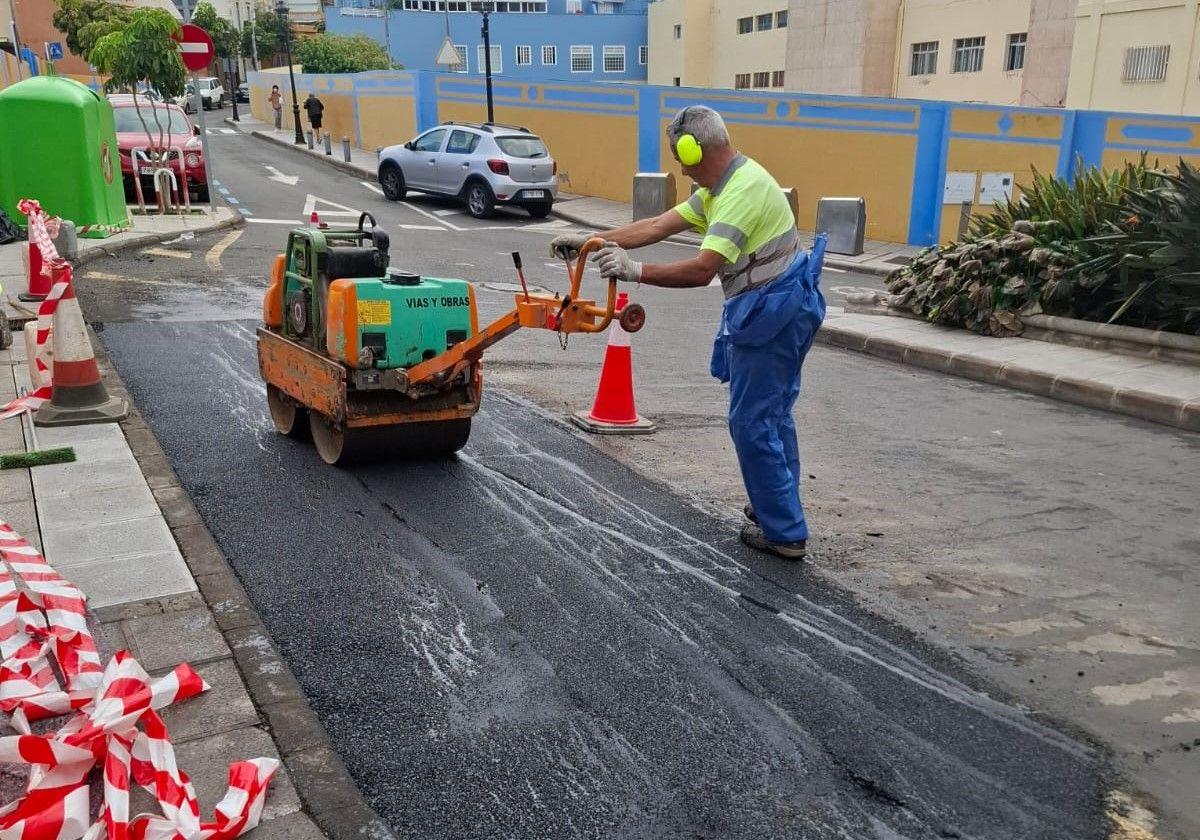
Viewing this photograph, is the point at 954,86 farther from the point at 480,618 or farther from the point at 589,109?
the point at 480,618

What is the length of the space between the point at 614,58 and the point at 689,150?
212 feet

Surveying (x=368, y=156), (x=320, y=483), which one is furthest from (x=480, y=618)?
(x=368, y=156)

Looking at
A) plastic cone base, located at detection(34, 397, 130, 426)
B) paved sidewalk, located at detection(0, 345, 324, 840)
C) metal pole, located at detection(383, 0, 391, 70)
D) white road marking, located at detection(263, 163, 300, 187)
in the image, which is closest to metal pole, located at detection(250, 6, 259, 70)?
metal pole, located at detection(383, 0, 391, 70)

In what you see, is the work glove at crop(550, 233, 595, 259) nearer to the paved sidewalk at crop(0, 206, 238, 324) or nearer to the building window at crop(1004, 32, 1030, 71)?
the paved sidewalk at crop(0, 206, 238, 324)

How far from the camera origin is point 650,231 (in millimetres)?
5254

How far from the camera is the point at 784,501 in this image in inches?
193

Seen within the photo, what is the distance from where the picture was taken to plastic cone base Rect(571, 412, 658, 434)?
281 inches

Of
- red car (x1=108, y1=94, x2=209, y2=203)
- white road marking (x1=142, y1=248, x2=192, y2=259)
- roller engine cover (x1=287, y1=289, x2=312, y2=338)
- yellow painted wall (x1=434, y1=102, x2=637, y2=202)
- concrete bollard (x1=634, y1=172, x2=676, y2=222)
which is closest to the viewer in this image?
roller engine cover (x1=287, y1=289, x2=312, y2=338)

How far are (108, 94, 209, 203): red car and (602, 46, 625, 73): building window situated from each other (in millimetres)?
49320

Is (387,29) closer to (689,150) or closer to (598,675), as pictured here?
(689,150)

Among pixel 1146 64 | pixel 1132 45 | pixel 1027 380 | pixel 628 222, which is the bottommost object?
pixel 628 222

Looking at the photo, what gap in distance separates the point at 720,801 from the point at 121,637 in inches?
87.7

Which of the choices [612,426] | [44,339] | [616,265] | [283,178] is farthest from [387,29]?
[616,265]

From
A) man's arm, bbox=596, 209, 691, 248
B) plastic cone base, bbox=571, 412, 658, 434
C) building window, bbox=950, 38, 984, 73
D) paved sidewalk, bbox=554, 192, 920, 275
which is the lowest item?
paved sidewalk, bbox=554, 192, 920, 275
